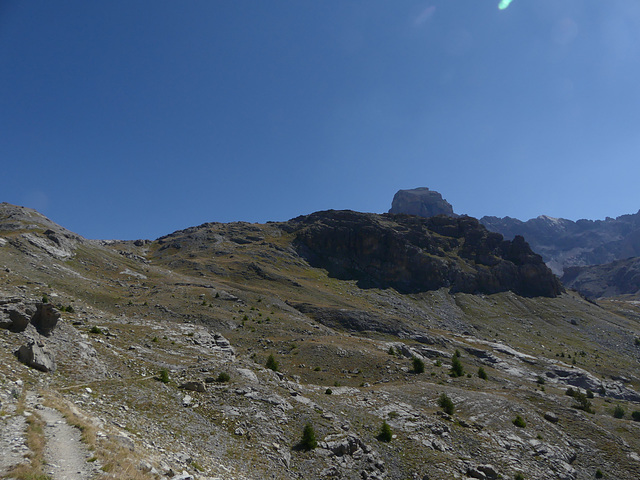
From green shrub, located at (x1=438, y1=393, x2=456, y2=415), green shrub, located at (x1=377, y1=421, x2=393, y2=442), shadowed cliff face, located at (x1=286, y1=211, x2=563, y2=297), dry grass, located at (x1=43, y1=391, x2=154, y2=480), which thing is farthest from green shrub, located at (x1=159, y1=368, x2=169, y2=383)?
shadowed cliff face, located at (x1=286, y1=211, x2=563, y2=297)

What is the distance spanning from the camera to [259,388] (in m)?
29.8

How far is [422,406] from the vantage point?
34.9 meters

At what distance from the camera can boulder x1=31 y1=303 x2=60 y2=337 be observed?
2710cm

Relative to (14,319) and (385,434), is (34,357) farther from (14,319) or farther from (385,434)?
(385,434)

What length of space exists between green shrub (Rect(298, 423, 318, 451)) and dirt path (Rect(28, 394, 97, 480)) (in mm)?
14381

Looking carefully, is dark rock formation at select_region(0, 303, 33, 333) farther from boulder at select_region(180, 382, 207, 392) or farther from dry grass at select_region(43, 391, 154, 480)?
boulder at select_region(180, 382, 207, 392)

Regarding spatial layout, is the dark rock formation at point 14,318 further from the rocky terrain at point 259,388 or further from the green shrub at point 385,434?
the green shrub at point 385,434

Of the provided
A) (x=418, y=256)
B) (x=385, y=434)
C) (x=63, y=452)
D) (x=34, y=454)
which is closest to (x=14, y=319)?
(x=63, y=452)

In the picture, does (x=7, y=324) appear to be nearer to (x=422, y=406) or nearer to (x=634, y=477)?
(x=422, y=406)

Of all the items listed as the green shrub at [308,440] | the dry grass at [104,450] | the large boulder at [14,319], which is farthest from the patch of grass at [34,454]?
the green shrub at [308,440]

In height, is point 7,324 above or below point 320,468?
above

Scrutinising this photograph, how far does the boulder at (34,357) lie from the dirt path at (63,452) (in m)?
6.95

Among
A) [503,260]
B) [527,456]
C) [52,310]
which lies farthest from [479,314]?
[52,310]

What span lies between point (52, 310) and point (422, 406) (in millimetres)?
35327
